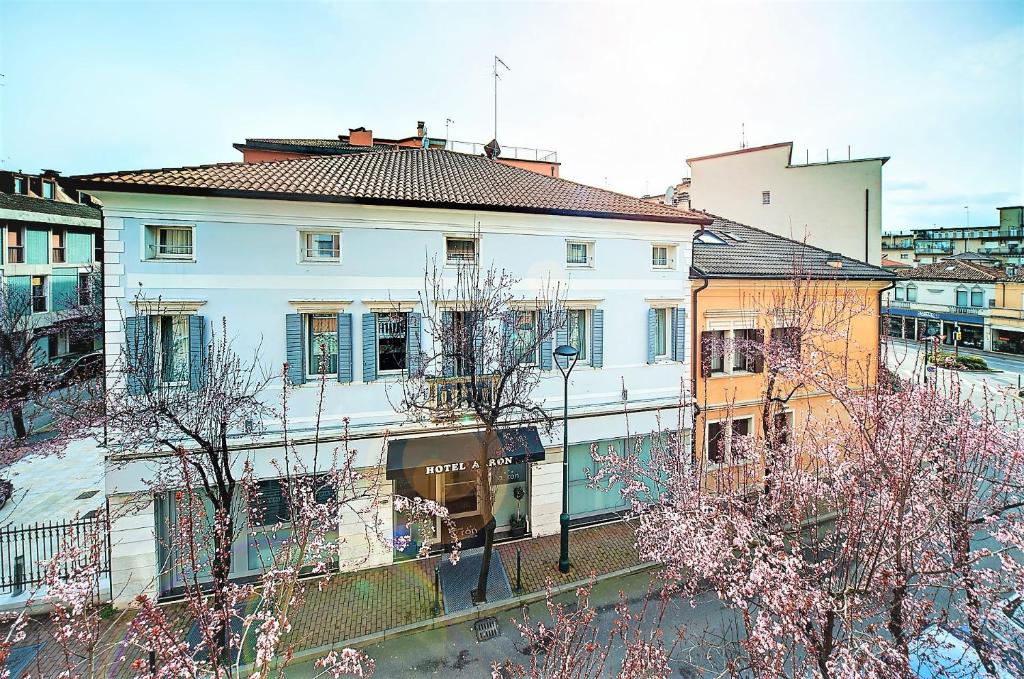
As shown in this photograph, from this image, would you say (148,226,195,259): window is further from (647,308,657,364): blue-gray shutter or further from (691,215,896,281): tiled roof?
(691,215,896,281): tiled roof

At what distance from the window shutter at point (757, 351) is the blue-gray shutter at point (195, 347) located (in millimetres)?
16105

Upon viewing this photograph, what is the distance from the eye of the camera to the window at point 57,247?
30.8 meters

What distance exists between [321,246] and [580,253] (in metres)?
7.47

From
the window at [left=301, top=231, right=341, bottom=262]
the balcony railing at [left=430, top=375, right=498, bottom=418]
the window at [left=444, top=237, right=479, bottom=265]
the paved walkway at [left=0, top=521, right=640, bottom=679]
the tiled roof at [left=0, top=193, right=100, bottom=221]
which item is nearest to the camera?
the paved walkway at [left=0, top=521, right=640, bottom=679]

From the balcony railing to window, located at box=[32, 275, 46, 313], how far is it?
30.9 metres

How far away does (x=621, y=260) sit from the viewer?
15180mm

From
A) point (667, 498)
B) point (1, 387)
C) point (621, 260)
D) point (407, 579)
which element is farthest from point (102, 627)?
point (621, 260)

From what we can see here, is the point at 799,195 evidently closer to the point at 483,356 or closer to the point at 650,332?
the point at 650,332

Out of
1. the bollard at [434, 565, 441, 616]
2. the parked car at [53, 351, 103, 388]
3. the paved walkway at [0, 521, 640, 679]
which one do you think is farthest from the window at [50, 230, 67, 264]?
the bollard at [434, 565, 441, 616]

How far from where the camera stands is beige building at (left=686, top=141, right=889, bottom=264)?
2266cm

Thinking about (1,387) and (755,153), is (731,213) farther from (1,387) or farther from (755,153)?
(1,387)

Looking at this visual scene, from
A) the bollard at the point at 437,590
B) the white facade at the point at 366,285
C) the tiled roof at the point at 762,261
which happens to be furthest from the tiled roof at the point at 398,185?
the bollard at the point at 437,590

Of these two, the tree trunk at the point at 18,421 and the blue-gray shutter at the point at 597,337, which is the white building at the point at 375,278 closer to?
the blue-gray shutter at the point at 597,337

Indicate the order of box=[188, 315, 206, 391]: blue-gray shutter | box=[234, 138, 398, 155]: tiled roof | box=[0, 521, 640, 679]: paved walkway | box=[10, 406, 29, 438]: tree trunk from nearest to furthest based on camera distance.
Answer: box=[0, 521, 640, 679]: paved walkway
box=[188, 315, 206, 391]: blue-gray shutter
box=[10, 406, 29, 438]: tree trunk
box=[234, 138, 398, 155]: tiled roof
